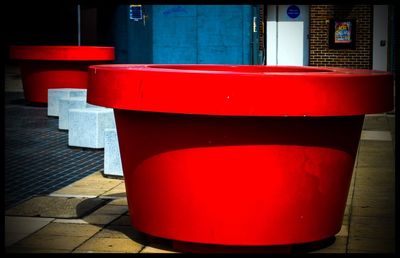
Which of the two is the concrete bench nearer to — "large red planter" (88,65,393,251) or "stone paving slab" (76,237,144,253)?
"stone paving slab" (76,237,144,253)

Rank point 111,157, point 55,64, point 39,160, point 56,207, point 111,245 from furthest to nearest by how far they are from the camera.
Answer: point 55,64, point 39,160, point 111,157, point 56,207, point 111,245


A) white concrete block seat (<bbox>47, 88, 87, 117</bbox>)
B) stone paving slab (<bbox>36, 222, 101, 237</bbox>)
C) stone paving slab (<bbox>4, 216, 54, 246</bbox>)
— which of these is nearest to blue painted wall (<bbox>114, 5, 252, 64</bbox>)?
white concrete block seat (<bbox>47, 88, 87, 117</bbox>)

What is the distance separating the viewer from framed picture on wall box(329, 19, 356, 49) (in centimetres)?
2369

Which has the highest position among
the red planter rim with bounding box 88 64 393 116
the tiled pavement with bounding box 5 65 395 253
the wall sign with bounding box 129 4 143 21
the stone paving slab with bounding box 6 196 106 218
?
the wall sign with bounding box 129 4 143 21

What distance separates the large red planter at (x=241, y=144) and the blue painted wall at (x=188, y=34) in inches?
459

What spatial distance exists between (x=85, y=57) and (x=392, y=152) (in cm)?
730

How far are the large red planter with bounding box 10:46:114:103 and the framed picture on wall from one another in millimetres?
10212

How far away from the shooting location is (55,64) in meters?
15.3

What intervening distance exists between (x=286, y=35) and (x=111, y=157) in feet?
56.6

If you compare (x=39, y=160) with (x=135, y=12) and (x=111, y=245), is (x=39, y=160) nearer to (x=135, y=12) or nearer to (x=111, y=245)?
(x=111, y=245)

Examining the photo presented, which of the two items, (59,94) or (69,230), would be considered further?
(59,94)

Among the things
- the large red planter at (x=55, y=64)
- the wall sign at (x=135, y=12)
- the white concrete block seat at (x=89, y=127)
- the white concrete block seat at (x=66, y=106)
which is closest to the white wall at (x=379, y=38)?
the wall sign at (x=135, y=12)

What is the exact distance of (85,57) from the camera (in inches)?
589

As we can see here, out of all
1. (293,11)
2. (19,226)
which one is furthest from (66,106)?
(293,11)
